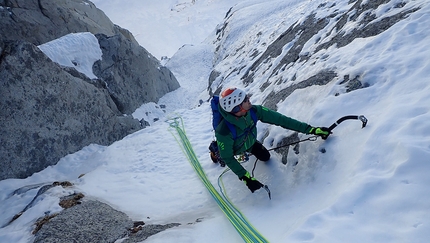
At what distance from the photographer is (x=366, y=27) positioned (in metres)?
7.33

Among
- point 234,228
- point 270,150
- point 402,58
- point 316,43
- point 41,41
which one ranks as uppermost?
point 41,41

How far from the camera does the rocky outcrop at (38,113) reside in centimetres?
970

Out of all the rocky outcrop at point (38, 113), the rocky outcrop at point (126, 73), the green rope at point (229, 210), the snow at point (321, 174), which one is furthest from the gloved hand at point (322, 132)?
the rocky outcrop at point (126, 73)

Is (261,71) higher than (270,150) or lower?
higher

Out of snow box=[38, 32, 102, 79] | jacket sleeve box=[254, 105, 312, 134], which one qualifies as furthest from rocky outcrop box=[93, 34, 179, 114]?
jacket sleeve box=[254, 105, 312, 134]

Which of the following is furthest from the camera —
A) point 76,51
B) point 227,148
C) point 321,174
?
point 76,51

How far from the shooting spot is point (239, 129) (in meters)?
5.71

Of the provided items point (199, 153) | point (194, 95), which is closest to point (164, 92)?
point (194, 95)

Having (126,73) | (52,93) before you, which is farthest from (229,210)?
(126,73)

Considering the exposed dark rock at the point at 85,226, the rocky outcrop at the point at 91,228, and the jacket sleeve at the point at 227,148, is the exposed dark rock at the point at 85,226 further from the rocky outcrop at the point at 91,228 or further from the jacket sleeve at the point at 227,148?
the jacket sleeve at the point at 227,148

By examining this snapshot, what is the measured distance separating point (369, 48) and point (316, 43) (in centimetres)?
324

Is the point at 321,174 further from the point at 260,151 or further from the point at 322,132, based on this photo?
the point at 260,151

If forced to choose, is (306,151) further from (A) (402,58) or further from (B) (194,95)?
(B) (194,95)

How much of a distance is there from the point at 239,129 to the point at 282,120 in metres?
0.85
